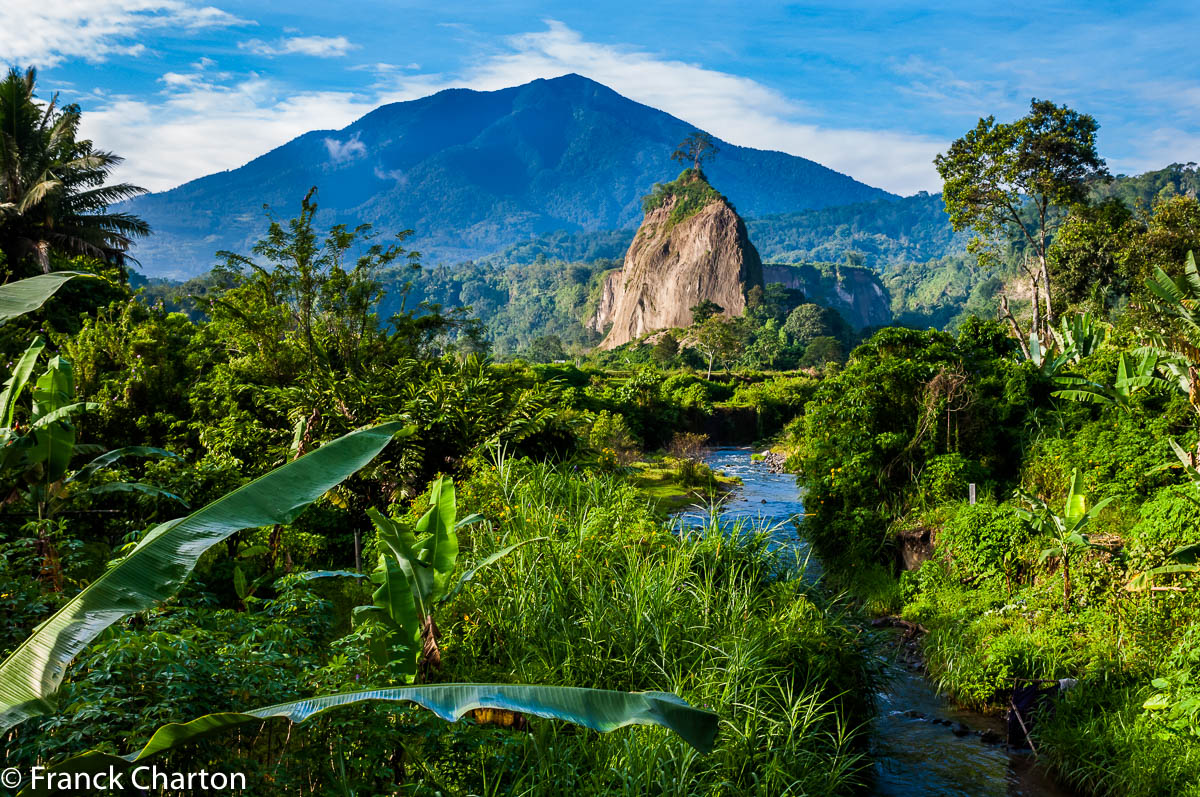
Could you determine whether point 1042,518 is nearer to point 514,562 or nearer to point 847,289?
point 514,562

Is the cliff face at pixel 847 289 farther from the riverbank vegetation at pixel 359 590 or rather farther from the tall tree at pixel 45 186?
the riverbank vegetation at pixel 359 590

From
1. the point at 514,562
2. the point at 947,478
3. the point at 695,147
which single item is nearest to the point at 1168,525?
the point at 947,478

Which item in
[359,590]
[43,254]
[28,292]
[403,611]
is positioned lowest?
[359,590]

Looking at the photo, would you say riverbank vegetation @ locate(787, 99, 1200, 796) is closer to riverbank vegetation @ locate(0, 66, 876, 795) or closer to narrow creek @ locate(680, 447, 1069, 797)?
narrow creek @ locate(680, 447, 1069, 797)

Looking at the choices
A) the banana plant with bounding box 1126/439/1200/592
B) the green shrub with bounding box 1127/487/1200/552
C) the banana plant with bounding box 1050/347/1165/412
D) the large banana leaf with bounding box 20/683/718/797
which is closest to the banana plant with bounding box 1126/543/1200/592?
the banana plant with bounding box 1126/439/1200/592

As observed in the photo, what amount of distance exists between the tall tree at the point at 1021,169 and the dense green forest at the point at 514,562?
1125 centimetres

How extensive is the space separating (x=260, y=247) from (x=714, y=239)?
77.4m

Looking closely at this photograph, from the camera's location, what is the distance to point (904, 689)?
24.0 ft

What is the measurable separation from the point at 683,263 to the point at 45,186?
72750mm

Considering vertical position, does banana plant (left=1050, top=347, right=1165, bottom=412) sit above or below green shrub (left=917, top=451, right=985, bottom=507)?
above

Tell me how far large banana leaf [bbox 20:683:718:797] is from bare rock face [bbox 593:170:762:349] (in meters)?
79.4

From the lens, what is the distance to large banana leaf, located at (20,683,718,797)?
177cm

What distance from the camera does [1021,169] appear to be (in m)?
24.0

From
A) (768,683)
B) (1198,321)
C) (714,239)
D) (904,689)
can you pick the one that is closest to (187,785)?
(768,683)
